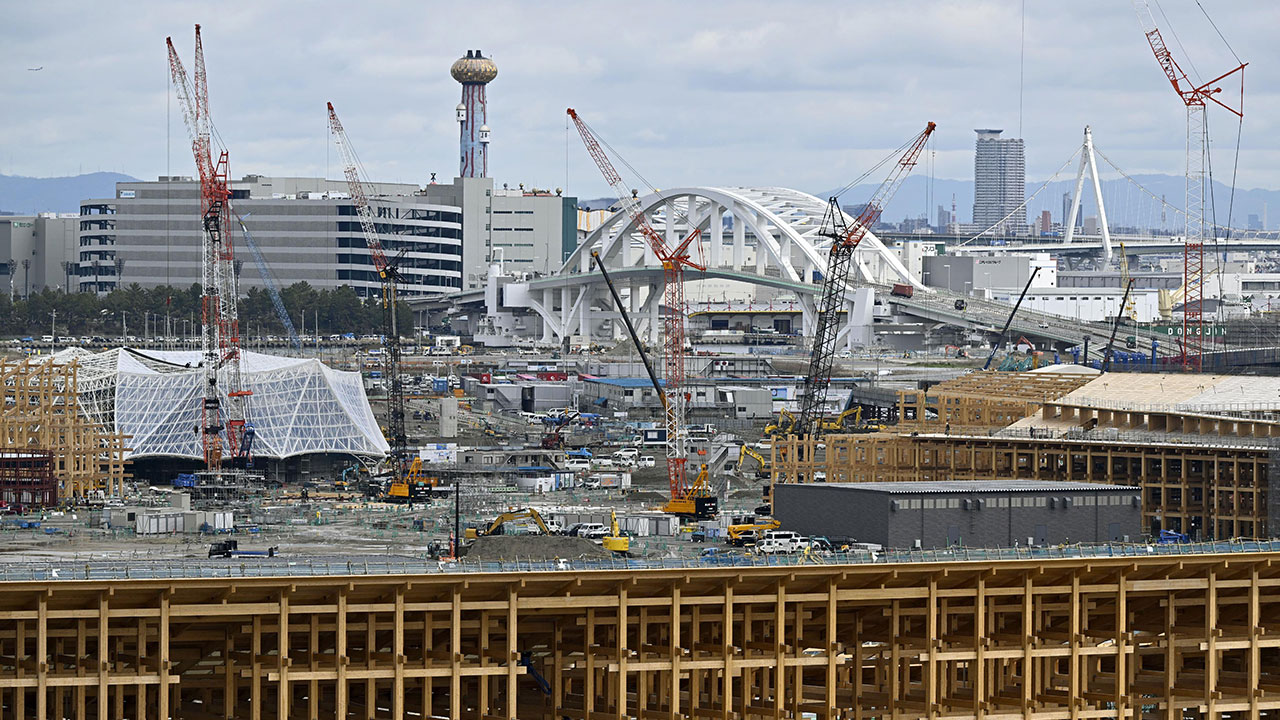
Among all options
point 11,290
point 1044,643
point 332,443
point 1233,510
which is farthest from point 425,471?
point 11,290

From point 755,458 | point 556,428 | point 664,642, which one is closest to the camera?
point 664,642

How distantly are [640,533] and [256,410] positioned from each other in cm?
2649

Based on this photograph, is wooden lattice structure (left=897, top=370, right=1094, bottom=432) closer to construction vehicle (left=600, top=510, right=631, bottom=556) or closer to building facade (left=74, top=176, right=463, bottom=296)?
construction vehicle (left=600, top=510, right=631, bottom=556)

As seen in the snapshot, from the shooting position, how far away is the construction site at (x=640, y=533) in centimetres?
3022

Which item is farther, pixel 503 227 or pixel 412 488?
pixel 503 227

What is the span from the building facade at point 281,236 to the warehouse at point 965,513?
12999 cm

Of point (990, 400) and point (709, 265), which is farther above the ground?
point (709, 265)

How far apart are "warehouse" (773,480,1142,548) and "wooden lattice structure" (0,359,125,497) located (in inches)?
1176

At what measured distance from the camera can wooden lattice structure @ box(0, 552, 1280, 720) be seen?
2927cm

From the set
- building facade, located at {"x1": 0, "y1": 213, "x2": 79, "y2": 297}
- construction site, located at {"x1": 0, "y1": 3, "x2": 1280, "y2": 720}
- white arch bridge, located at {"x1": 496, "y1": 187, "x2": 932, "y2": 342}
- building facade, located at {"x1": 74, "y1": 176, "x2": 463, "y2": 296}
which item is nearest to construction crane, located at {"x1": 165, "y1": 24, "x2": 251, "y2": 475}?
construction site, located at {"x1": 0, "y1": 3, "x2": 1280, "y2": 720}

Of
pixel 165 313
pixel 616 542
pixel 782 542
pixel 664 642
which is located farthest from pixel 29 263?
pixel 664 642

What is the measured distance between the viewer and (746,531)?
181ft

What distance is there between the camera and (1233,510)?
55406 mm

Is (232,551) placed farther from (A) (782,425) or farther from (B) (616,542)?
(A) (782,425)
